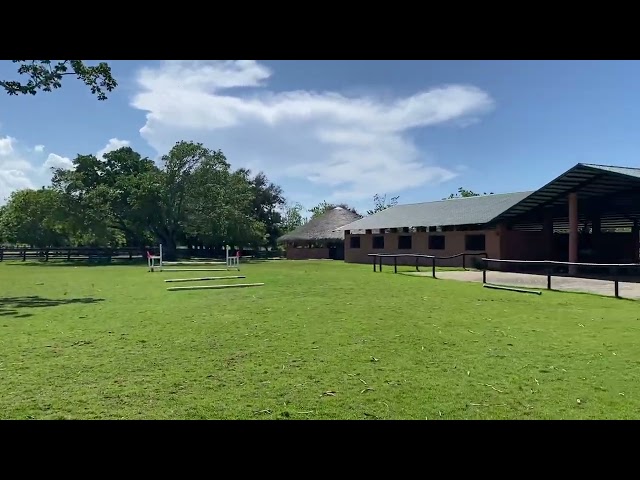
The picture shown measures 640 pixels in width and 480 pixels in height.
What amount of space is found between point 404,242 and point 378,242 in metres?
2.77

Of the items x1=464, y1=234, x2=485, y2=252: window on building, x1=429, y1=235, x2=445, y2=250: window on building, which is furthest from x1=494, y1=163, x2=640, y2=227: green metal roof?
x1=429, y1=235, x2=445, y2=250: window on building

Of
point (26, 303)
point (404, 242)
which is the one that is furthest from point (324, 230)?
point (26, 303)

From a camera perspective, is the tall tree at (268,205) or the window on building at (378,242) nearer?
the window on building at (378,242)

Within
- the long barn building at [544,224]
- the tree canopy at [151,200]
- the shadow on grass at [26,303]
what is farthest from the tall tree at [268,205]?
the shadow on grass at [26,303]

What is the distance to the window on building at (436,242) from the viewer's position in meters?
28.3

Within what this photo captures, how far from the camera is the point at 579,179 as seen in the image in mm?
18938

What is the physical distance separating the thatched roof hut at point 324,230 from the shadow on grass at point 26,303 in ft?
101

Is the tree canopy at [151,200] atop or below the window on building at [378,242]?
atop

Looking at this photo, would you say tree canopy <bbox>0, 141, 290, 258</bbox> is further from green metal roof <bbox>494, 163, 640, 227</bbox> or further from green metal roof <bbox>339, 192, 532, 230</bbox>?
green metal roof <bbox>494, 163, 640, 227</bbox>

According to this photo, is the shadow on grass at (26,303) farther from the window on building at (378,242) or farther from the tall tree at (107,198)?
the tall tree at (107,198)

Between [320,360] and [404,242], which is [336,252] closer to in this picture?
[404,242]

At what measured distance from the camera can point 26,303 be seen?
10.8m

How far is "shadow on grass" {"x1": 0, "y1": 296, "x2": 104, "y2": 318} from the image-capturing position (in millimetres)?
9141
